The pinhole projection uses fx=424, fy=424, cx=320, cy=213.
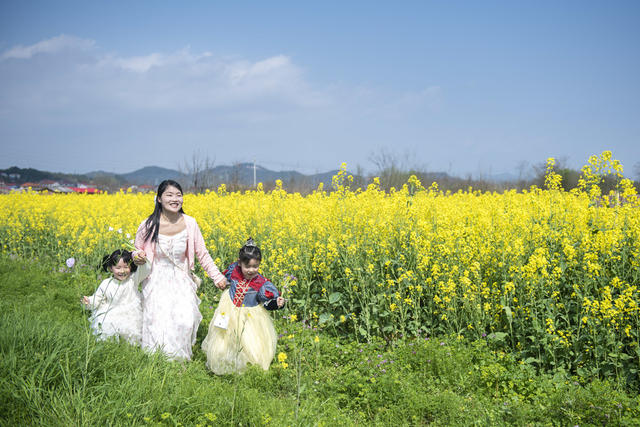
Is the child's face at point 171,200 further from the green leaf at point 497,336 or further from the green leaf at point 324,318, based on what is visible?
the green leaf at point 497,336

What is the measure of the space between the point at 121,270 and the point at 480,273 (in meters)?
3.85

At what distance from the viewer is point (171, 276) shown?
4.17 metres

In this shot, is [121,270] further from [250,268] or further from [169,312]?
[250,268]

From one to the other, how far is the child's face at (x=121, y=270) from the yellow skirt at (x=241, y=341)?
1182 mm

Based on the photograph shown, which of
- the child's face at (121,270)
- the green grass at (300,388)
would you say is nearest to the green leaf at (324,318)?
the green grass at (300,388)

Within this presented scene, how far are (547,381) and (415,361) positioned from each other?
3.50ft

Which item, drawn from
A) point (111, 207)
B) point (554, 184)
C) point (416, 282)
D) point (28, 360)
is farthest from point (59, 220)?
point (554, 184)

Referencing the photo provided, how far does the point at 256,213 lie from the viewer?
7.36 m

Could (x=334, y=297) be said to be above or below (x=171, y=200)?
below

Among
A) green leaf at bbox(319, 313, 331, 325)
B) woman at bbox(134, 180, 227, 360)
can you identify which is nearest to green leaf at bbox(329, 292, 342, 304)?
green leaf at bbox(319, 313, 331, 325)

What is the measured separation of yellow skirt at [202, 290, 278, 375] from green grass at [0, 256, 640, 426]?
13cm

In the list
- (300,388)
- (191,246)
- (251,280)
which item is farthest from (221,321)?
(300,388)

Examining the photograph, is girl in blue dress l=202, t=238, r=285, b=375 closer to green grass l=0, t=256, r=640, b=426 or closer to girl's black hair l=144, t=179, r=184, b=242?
green grass l=0, t=256, r=640, b=426

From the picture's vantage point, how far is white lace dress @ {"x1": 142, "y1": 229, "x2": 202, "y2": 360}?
394cm
